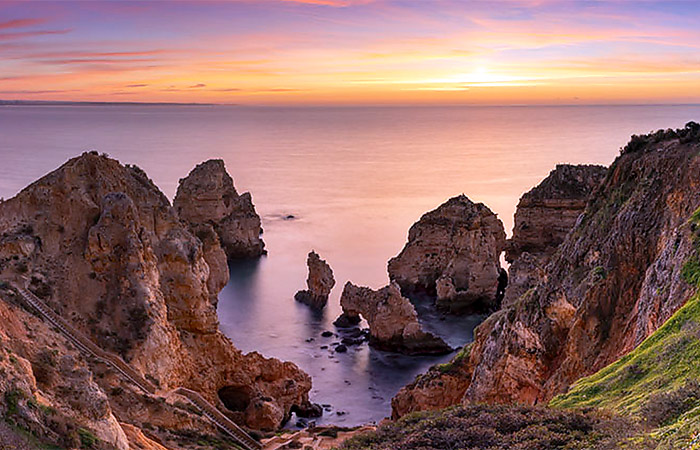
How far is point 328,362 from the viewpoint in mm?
41500

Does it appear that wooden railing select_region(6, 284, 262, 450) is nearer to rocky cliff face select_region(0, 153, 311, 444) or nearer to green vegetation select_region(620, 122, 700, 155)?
rocky cliff face select_region(0, 153, 311, 444)

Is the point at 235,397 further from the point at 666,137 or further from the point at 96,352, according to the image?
the point at 666,137

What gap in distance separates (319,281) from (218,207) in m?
17.5

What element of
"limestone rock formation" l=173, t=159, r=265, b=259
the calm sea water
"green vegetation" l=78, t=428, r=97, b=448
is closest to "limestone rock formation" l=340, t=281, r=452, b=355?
the calm sea water

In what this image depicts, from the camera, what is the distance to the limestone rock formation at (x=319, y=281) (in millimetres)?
50750

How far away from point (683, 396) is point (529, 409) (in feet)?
13.2

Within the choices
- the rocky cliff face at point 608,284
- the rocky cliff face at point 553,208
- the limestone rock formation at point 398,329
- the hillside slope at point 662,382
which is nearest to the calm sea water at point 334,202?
the limestone rock formation at point 398,329

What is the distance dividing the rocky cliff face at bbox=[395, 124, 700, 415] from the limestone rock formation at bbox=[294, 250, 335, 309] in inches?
1033

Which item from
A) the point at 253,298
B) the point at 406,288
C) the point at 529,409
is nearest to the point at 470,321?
the point at 406,288

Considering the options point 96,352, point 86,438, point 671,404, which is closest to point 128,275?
point 96,352

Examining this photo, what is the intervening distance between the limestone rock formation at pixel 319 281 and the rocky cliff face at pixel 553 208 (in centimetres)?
1345

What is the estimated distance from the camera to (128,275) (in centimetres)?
2411

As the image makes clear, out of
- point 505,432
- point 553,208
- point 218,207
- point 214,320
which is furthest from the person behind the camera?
point 218,207

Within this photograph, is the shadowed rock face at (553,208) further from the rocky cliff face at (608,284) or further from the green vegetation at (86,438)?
the green vegetation at (86,438)
